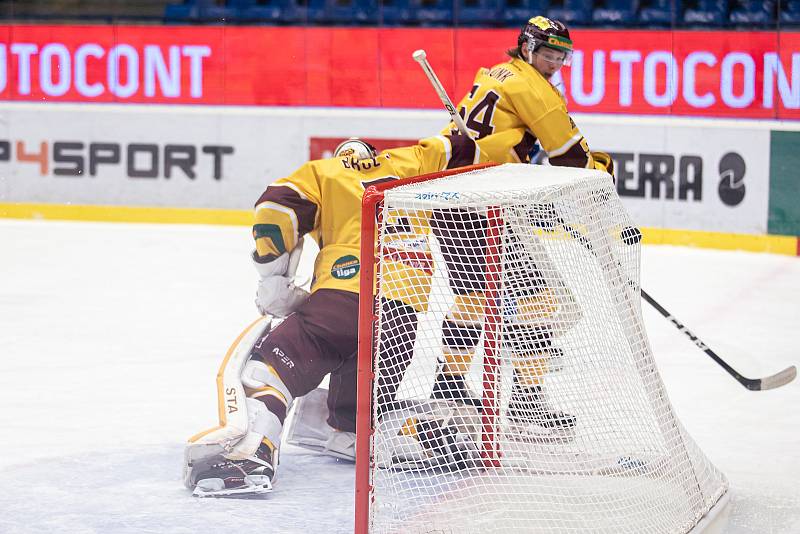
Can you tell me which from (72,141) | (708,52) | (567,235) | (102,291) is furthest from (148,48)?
(567,235)

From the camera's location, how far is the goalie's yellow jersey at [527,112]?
3.60 m

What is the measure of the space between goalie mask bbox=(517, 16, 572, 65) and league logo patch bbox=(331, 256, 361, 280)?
2.99ft

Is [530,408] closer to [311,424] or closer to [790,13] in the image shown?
[311,424]

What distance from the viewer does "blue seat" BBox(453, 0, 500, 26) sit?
7.65 meters

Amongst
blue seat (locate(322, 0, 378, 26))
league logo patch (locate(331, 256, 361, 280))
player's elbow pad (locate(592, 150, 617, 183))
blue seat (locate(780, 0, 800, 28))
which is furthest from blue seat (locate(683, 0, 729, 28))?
league logo patch (locate(331, 256, 361, 280))

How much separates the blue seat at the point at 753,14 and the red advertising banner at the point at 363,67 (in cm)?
7

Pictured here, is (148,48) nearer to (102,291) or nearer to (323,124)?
(323,124)

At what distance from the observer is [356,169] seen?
124 inches

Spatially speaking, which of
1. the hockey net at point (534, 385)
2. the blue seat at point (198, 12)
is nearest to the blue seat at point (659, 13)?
the blue seat at point (198, 12)

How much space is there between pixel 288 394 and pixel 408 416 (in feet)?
1.34

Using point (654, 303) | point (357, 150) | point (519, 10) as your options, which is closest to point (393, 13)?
point (519, 10)

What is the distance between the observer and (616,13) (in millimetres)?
7520

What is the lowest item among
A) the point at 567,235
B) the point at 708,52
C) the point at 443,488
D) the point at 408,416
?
the point at 443,488

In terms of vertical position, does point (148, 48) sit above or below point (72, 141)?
above
